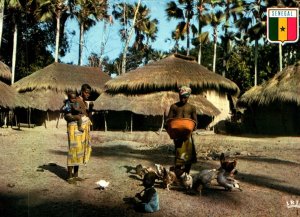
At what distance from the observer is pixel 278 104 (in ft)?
70.5

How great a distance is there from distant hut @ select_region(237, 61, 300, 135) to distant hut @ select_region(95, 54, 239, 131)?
206 centimetres

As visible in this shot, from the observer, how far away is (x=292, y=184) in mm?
6836

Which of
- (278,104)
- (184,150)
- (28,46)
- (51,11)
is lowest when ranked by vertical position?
(184,150)

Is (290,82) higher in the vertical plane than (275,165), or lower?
higher

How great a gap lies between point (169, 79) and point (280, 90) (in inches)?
239

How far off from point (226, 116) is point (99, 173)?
2054cm

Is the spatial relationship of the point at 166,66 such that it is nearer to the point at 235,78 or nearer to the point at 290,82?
the point at 290,82

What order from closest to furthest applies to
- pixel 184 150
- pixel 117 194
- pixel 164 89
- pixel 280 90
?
pixel 117 194 → pixel 184 150 → pixel 280 90 → pixel 164 89

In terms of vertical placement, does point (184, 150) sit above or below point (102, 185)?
above

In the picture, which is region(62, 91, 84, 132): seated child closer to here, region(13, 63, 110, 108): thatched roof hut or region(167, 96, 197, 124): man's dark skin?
region(167, 96, 197, 124): man's dark skin

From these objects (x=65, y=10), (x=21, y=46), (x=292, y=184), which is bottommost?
(x=292, y=184)

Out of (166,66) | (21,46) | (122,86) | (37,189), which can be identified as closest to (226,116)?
(166,66)

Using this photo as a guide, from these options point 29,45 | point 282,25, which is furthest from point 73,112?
point 29,45

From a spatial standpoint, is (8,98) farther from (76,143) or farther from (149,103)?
(76,143)
